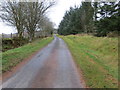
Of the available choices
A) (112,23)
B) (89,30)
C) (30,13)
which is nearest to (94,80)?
(112,23)

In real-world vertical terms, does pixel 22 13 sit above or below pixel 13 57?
above

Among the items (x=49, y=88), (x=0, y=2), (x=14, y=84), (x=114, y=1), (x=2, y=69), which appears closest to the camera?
(x=49, y=88)

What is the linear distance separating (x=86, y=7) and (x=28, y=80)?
40815mm

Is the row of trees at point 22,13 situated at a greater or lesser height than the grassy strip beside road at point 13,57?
greater

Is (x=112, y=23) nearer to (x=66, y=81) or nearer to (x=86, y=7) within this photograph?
(x=66, y=81)

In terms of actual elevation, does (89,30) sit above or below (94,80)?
above

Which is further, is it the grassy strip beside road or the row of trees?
the row of trees

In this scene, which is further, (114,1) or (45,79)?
(114,1)

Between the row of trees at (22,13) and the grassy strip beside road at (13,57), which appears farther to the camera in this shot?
the row of trees at (22,13)

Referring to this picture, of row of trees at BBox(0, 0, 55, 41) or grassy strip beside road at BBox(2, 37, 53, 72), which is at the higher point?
row of trees at BBox(0, 0, 55, 41)

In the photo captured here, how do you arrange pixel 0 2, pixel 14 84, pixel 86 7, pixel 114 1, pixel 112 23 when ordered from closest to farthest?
pixel 14 84, pixel 112 23, pixel 114 1, pixel 0 2, pixel 86 7

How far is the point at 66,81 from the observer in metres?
5.34

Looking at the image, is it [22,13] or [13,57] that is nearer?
[13,57]

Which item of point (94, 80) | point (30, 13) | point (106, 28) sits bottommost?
point (94, 80)
